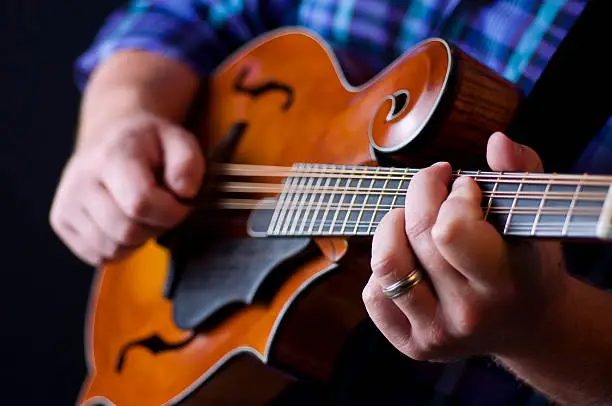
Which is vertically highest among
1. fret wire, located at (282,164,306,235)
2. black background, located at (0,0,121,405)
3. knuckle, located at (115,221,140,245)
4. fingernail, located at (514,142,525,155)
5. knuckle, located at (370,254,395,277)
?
fingernail, located at (514,142,525,155)

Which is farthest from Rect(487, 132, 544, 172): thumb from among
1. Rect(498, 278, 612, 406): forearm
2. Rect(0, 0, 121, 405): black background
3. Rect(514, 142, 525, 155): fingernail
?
Rect(0, 0, 121, 405): black background

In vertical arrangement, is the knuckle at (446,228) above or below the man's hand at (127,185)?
above

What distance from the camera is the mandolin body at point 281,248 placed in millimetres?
537

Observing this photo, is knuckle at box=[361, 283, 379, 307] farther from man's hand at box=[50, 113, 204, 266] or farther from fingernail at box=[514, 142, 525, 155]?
man's hand at box=[50, 113, 204, 266]

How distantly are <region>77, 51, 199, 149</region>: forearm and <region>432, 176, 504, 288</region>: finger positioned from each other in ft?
1.88

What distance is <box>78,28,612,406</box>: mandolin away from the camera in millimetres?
514

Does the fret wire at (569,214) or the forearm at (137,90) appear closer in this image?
the fret wire at (569,214)

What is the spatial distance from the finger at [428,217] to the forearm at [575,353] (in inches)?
3.7

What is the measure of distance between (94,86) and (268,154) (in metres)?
0.38

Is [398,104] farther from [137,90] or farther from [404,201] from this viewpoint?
[137,90]

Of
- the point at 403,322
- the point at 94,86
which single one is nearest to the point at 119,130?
the point at 94,86

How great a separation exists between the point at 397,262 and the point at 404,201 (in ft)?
0.17

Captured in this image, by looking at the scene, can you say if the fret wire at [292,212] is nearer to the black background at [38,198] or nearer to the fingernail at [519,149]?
the fingernail at [519,149]

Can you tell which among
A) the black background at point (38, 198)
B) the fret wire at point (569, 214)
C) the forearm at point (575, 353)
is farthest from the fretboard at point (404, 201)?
the black background at point (38, 198)
